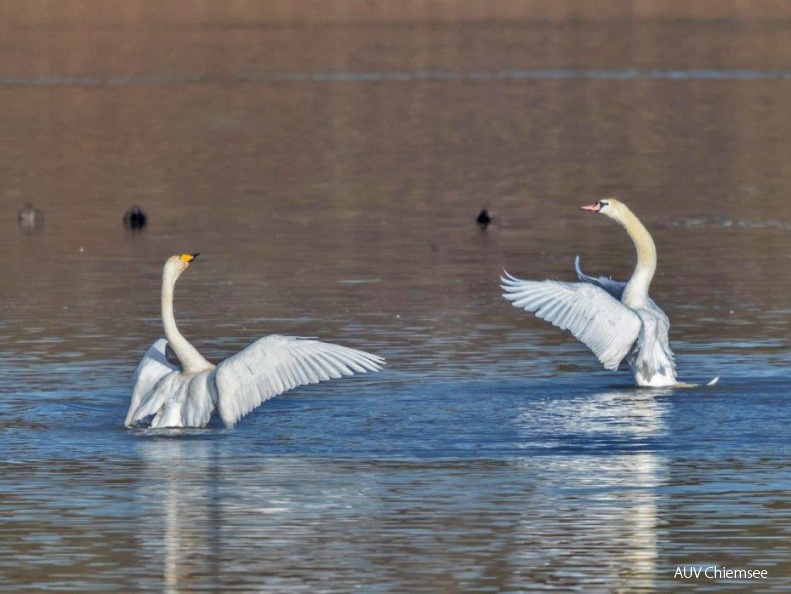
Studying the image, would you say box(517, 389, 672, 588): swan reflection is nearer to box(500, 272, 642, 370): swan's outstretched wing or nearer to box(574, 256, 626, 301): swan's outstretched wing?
box(500, 272, 642, 370): swan's outstretched wing

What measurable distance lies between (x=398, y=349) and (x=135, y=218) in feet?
34.7

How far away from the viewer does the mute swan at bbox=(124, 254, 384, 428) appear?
13.6 m

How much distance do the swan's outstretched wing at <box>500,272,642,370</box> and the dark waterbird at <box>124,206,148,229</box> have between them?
12041 millimetres

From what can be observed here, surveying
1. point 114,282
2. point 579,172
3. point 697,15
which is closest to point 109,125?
point 579,172

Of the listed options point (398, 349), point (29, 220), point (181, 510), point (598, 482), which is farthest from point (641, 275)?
point (29, 220)

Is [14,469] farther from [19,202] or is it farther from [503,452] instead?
[19,202]

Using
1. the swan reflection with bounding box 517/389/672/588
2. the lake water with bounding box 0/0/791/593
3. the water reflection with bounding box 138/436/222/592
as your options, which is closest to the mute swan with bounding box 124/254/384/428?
the lake water with bounding box 0/0/791/593

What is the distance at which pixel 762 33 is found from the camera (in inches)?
3573

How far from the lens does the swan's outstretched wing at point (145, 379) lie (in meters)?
14.0

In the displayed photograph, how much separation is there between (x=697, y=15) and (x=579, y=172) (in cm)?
7661

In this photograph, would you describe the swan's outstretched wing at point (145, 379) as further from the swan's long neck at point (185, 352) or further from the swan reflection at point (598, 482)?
the swan reflection at point (598, 482)

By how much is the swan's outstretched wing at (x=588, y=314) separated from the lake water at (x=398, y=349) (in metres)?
0.39

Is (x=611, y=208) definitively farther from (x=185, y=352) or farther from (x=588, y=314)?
(x=185, y=352)

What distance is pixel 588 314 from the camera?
15508 mm
